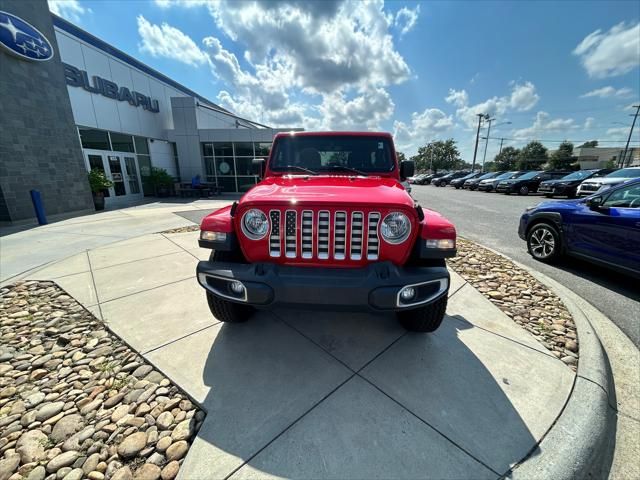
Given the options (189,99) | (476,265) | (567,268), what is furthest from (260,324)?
(189,99)

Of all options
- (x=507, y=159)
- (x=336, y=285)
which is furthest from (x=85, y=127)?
(x=507, y=159)

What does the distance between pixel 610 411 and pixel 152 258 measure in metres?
6.01

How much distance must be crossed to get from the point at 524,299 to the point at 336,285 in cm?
301

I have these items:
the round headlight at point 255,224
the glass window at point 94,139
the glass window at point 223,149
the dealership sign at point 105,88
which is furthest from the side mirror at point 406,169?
the glass window at point 223,149

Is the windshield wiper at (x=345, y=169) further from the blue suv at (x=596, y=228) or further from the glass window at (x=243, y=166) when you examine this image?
the glass window at (x=243, y=166)

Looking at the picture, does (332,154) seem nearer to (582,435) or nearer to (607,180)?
(582,435)

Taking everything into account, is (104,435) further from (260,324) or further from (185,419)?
(260,324)

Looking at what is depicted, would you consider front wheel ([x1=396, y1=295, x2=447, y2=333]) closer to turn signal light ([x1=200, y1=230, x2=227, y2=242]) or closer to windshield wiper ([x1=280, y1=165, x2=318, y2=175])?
turn signal light ([x1=200, y1=230, x2=227, y2=242])

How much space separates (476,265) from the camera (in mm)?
4613

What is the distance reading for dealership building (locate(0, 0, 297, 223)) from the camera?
789cm

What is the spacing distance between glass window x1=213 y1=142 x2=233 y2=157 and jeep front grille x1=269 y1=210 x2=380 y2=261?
1656 centimetres

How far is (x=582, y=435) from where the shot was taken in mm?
1690

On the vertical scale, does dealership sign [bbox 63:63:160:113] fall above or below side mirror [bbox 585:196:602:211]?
above

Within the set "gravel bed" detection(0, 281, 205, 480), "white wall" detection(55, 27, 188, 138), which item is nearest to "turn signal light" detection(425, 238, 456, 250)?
"gravel bed" detection(0, 281, 205, 480)
